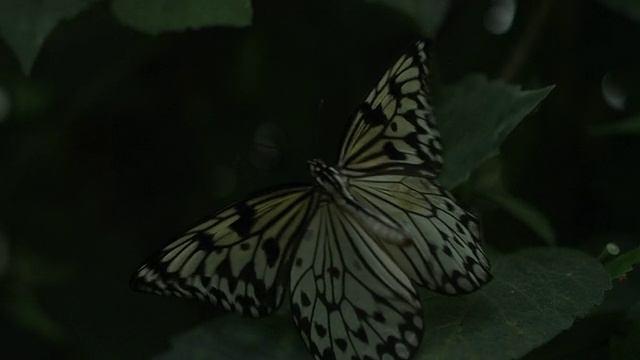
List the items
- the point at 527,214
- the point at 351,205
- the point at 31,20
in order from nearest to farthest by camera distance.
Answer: the point at 351,205
the point at 31,20
the point at 527,214

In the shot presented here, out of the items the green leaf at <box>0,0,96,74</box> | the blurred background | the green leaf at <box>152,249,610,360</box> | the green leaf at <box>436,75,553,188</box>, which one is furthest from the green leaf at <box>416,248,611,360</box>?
the green leaf at <box>0,0,96,74</box>

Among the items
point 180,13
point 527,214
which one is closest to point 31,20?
point 180,13

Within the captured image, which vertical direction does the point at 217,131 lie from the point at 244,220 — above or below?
below

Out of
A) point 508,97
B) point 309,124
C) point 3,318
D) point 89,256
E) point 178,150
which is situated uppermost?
point 508,97

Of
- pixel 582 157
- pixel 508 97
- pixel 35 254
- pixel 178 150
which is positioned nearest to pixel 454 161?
pixel 508 97

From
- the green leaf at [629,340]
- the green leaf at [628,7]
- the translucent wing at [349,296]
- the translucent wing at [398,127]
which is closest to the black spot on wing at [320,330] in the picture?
the translucent wing at [349,296]

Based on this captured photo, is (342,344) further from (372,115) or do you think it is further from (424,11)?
(424,11)

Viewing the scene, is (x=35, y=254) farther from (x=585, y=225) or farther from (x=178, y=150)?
(x=585, y=225)
